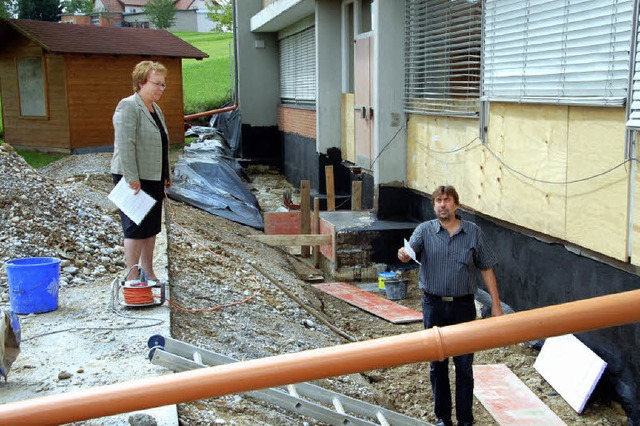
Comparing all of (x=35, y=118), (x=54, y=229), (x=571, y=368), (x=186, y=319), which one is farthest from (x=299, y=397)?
(x=35, y=118)

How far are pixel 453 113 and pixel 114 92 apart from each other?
12781 mm

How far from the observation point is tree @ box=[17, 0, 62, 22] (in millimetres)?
47781

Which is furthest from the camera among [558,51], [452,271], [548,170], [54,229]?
[54,229]

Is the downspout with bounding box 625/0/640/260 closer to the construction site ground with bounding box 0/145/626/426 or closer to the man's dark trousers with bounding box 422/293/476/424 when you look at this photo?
the man's dark trousers with bounding box 422/293/476/424

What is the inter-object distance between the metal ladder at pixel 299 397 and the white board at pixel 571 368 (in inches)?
62.0

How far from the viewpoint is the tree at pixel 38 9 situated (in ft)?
157

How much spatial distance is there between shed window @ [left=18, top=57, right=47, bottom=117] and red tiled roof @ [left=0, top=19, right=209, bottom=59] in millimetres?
833

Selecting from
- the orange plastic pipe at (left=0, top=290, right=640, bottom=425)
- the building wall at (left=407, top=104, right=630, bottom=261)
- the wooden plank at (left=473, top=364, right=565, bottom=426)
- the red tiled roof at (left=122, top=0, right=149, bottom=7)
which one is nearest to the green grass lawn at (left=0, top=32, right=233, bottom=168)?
the building wall at (left=407, top=104, right=630, bottom=261)

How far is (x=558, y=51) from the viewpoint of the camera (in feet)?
22.4

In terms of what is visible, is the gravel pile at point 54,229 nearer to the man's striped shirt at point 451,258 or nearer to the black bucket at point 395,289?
the black bucket at point 395,289

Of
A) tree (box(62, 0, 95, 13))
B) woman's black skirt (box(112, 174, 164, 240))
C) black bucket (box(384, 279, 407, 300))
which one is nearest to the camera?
woman's black skirt (box(112, 174, 164, 240))

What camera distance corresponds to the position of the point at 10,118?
2089 cm

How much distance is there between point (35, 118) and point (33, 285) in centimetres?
1481

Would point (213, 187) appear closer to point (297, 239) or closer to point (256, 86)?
point (297, 239)
